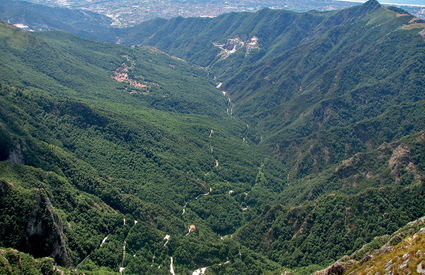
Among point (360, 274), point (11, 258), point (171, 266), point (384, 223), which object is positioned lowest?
point (171, 266)

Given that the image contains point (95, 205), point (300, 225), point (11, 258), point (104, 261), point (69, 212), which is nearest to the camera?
point (11, 258)

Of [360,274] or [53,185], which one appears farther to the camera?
[53,185]

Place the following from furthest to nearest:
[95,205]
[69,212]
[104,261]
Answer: [95,205] < [69,212] < [104,261]

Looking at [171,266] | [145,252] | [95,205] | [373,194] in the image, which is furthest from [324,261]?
[95,205]

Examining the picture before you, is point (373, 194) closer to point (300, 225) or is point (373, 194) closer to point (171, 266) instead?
point (300, 225)

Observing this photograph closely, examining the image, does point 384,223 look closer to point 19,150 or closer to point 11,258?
point 11,258

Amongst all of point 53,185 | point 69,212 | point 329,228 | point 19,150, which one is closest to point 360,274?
point 329,228

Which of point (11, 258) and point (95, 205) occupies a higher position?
point (11, 258)

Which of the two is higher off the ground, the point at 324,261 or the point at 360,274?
the point at 360,274

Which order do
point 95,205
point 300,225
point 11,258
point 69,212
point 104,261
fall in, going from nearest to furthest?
point 11,258 → point 104,261 → point 69,212 → point 95,205 → point 300,225
